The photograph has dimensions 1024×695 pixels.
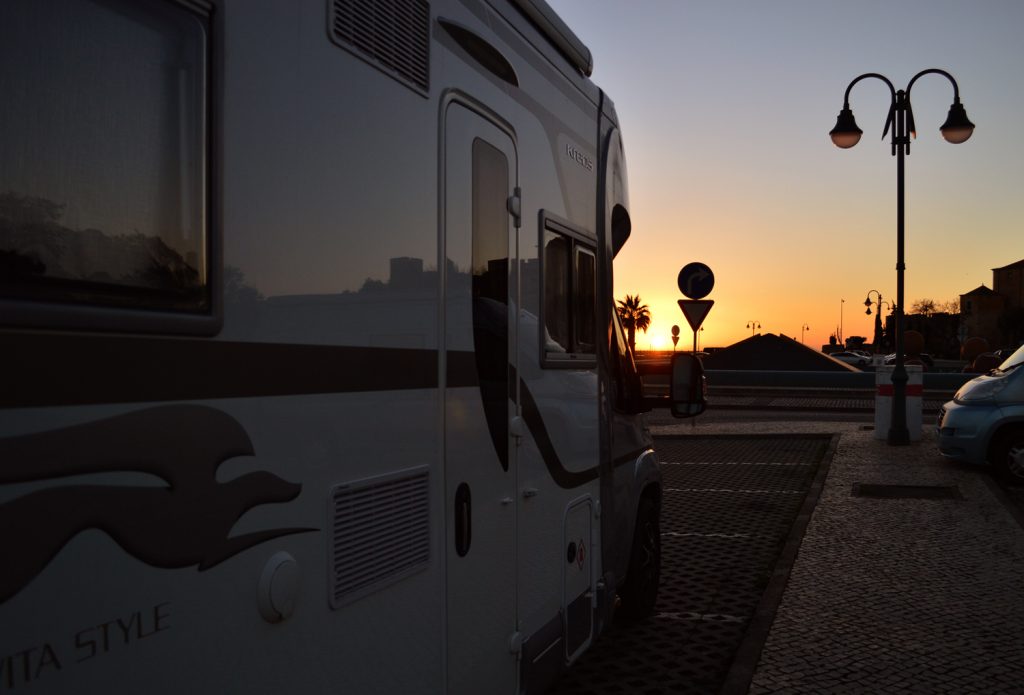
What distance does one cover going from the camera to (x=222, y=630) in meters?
1.99

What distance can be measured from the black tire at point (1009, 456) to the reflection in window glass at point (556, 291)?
30.4 feet

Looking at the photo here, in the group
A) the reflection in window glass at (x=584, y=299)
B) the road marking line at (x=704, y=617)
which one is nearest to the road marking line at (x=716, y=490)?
the road marking line at (x=704, y=617)

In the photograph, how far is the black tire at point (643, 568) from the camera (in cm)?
570

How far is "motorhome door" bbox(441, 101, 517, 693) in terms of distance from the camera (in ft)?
10.1

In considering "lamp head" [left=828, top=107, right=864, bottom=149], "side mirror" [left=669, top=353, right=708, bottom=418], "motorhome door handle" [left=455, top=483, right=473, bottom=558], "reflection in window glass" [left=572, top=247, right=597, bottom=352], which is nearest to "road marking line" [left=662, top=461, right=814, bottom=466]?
"lamp head" [left=828, top=107, right=864, bottom=149]

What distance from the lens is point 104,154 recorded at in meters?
1.76

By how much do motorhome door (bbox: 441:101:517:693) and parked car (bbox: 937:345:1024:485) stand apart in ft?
32.8

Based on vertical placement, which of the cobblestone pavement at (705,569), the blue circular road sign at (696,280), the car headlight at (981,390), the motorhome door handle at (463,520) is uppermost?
the blue circular road sign at (696,280)

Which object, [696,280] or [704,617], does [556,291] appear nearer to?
[704,617]

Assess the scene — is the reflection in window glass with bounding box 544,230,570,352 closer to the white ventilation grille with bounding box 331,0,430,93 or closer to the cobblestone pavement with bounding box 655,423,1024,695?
the white ventilation grille with bounding box 331,0,430,93

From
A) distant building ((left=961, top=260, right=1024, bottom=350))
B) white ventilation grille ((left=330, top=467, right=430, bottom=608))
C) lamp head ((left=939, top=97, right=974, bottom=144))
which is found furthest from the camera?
distant building ((left=961, top=260, right=1024, bottom=350))

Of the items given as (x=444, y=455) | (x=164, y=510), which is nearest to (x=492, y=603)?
(x=444, y=455)

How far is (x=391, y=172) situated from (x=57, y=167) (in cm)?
119

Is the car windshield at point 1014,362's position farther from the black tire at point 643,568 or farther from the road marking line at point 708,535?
the black tire at point 643,568
